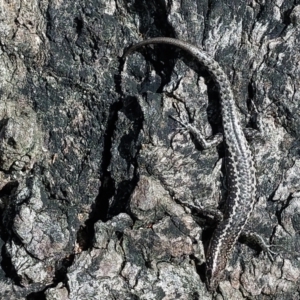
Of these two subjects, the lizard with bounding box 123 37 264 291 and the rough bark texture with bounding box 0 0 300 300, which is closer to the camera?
the rough bark texture with bounding box 0 0 300 300

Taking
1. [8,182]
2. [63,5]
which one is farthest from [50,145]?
[63,5]

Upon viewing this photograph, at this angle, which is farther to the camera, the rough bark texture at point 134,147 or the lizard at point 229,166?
the lizard at point 229,166

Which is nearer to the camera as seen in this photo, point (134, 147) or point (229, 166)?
point (134, 147)

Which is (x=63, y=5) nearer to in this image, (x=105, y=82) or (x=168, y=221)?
(x=105, y=82)

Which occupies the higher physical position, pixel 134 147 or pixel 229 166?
pixel 229 166

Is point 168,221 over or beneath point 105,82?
A: beneath
